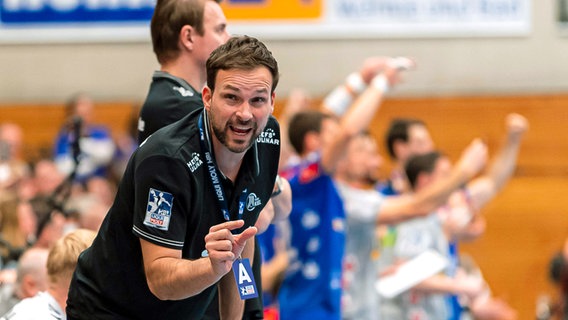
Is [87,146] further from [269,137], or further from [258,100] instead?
[258,100]

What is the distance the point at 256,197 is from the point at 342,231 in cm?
306

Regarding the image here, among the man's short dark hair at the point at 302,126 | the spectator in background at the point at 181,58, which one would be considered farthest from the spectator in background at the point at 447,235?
the spectator in background at the point at 181,58

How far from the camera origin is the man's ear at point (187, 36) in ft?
14.6

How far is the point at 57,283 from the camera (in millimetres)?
4453

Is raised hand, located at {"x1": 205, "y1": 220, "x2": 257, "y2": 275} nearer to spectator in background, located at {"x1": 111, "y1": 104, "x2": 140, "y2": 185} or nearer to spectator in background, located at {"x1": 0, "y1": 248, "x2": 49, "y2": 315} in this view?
spectator in background, located at {"x1": 0, "y1": 248, "x2": 49, "y2": 315}

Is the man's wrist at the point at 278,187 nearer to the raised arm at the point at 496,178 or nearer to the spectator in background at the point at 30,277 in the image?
the spectator in background at the point at 30,277

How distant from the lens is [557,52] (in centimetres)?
1116

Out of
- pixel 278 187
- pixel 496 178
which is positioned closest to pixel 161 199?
pixel 278 187

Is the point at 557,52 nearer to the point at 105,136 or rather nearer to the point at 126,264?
the point at 105,136

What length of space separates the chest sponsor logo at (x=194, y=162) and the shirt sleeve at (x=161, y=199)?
23mm

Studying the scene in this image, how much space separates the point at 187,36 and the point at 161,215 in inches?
48.4

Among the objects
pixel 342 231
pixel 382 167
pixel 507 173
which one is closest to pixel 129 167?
pixel 342 231

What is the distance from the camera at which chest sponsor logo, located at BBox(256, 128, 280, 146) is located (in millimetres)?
3793

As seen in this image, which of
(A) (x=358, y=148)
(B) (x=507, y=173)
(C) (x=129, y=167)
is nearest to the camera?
(C) (x=129, y=167)
